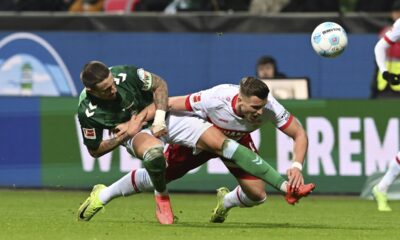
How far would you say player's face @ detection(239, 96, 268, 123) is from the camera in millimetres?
11258

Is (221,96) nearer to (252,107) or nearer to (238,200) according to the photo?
(252,107)

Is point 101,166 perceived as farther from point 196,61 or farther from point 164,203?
point 164,203

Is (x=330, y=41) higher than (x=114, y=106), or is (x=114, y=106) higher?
(x=330, y=41)

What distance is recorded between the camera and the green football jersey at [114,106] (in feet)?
38.9

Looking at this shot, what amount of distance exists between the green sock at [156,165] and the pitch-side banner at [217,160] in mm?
5446

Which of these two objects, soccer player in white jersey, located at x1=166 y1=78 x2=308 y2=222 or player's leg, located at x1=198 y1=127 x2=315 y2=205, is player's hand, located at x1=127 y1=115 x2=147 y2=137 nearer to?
soccer player in white jersey, located at x1=166 y1=78 x2=308 y2=222

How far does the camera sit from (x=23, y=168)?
58.2 ft

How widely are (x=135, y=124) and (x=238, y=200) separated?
1271 millimetres

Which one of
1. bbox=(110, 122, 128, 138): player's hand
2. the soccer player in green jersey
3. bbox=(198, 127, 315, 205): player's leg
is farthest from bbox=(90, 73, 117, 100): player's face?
bbox=(198, 127, 315, 205): player's leg

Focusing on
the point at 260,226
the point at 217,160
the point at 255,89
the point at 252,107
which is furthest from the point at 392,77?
the point at 217,160

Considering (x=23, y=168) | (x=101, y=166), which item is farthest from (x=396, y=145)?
(x=23, y=168)

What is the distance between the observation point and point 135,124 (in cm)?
1188

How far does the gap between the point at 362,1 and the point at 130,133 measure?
10.3 m

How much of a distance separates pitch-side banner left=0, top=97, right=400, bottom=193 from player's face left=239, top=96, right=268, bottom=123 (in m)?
→ 5.66
